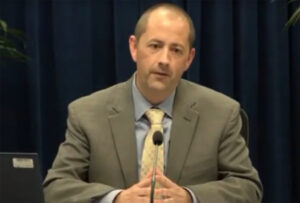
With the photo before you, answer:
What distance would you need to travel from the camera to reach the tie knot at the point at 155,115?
2104 mm

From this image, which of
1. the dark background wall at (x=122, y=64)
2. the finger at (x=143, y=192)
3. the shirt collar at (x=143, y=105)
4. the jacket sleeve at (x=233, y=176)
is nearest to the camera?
the finger at (x=143, y=192)

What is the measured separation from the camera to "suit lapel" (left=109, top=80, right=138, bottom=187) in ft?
6.68

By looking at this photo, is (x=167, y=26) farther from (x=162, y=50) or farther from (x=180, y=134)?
(x=180, y=134)

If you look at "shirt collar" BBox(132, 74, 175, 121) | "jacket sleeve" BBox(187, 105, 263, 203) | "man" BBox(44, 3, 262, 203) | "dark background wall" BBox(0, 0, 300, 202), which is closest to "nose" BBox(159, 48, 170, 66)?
"man" BBox(44, 3, 262, 203)

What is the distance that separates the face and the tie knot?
0.25ft

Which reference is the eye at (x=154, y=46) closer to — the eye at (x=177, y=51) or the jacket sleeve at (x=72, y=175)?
the eye at (x=177, y=51)

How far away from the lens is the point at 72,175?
201 cm

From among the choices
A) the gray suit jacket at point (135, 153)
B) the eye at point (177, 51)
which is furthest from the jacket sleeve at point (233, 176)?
the eye at point (177, 51)

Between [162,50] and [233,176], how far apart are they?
544 millimetres

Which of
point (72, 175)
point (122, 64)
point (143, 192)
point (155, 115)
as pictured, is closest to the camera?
Result: point (143, 192)

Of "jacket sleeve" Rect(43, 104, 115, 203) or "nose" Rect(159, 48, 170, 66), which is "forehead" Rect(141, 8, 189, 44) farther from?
"jacket sleeve" Rect(43, 104, 115, 203)

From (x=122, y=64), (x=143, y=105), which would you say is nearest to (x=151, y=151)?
(x=143, y=105)

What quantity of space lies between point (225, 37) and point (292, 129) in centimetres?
78

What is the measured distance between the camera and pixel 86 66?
11.8 feet
